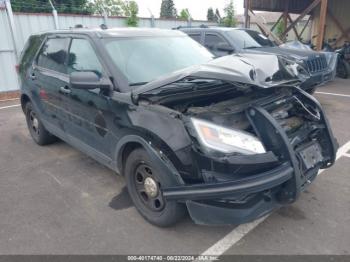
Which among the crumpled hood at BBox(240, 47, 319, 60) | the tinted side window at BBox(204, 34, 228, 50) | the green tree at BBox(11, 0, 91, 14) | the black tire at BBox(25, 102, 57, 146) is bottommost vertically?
the black tire at BBox(25, 102, 57, 146)

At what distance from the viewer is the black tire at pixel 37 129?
5238 mm

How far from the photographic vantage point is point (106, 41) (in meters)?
3.58

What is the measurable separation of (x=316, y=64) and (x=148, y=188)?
223 inches

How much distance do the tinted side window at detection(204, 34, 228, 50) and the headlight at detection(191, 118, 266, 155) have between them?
5.67 metres

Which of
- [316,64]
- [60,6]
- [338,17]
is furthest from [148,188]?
[60,6]

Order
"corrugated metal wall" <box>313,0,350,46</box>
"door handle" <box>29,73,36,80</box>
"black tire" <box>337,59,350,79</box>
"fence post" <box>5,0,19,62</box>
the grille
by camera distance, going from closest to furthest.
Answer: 1. "door handle" <box>29,73,36,80</box>
2. the grille
3. "fence post" <box>5,0,19,62</box>
4. "black tire" <box>337,59,350,79</box>
5. "corrugated metal wall" <box>313,0,350,46</box>

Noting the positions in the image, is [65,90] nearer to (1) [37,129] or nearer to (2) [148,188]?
(1) [37,129]

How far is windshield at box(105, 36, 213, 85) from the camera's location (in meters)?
3.39

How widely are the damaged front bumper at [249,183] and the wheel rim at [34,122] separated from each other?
346cm

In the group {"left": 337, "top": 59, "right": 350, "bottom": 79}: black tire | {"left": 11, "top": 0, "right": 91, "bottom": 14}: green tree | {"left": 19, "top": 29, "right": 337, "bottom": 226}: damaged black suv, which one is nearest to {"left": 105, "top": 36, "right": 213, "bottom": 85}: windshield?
{"left": 19, "top": 29, "right": 337, "bottom": 226}: damaged black suv

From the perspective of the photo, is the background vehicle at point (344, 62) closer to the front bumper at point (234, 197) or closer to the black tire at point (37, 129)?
the black tire at point (37, 129)

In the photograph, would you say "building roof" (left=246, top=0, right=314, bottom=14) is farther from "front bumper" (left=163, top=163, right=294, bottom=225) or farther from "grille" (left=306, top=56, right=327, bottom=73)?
"front bumper" (left=163, top=163, right=294, bottom=225)

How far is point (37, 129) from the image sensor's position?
17.6 ft

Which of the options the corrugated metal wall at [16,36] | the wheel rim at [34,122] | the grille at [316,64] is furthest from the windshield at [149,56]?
the corrugated metal wall at [16,36]
